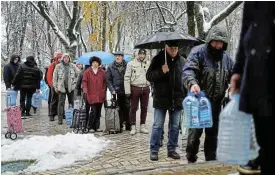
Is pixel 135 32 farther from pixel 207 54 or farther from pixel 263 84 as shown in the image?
pixel 263 84

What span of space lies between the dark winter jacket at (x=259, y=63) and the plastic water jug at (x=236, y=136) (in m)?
0.19

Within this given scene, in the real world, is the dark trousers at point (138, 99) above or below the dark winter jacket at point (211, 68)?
below

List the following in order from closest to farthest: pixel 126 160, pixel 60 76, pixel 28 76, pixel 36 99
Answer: pixel 126 160, pixel 60 76, pixel 28 76, pixel 36 99

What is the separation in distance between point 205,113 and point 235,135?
2.25 meters

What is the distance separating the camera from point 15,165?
21.5 feet

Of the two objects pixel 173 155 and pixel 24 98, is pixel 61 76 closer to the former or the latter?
pixel 24 98

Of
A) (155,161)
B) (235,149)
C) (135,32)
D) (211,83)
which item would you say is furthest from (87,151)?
(135,32)

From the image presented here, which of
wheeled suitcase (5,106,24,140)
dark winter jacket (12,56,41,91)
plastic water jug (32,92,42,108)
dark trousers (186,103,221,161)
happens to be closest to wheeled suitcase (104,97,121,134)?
wheeled suitcase (5,106,24,140)

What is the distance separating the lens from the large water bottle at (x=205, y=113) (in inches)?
193

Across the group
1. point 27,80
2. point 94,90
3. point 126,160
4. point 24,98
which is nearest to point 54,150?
point 126,160

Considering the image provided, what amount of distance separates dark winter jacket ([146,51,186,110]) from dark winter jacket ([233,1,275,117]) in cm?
364

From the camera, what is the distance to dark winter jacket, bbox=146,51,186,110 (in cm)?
614

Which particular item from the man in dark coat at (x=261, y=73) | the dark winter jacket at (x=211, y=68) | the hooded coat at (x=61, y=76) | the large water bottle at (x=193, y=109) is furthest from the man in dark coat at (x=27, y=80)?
the man in dark coat at (x=261, y=73)

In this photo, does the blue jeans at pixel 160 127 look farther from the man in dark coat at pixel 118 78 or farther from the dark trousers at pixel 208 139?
the man in dark coat at pixel 118 78
